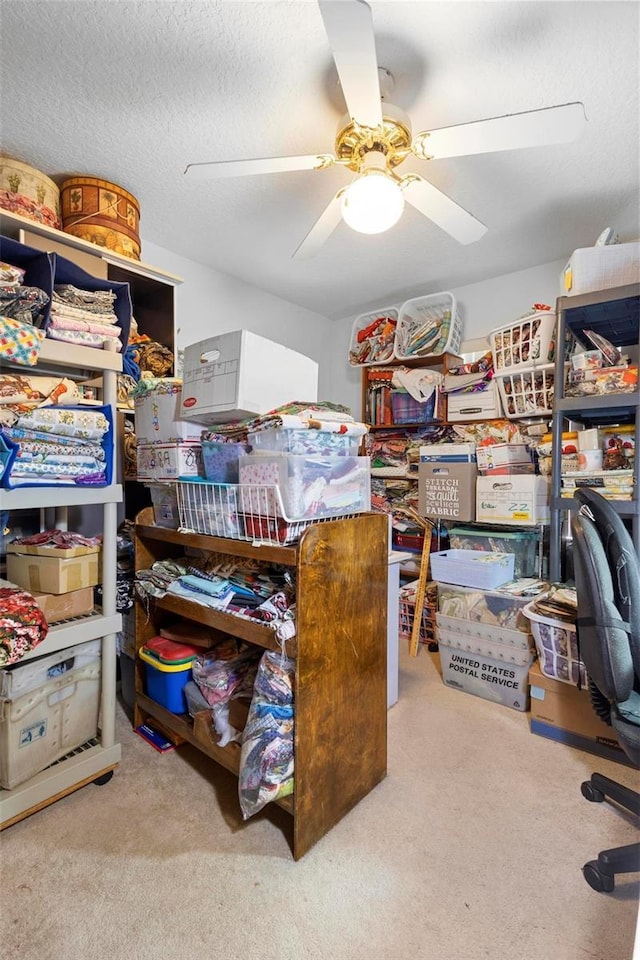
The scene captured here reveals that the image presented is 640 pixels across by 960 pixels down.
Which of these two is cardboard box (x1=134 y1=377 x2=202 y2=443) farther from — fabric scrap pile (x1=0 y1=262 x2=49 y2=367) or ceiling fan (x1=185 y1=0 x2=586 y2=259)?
ceiling fan (x1=185 y1=0 x2=586 y2=259)

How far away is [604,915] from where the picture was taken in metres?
1.08


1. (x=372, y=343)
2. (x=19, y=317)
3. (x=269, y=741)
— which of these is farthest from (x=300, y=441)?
(x=372, y=343)

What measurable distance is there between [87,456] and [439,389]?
7.90 feet

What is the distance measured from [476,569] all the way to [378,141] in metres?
1.94

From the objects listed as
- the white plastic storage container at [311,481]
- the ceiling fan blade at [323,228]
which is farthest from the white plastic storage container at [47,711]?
the ceiling fan blade at [323,228]

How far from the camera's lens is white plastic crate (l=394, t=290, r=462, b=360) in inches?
119

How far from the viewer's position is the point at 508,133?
4.22 ft

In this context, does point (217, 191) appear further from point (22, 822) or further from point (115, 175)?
point (22, 822)

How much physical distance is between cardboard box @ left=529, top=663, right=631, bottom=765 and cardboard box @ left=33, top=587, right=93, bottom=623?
1891 mm

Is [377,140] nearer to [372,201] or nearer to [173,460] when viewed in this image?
[372,201]

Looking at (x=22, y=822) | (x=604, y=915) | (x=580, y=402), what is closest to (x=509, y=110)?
(x=580, y=402)

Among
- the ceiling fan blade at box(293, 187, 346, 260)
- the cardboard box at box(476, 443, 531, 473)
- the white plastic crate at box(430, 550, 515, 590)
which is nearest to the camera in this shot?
the ceiling fan blade at box(293, 187, 346, 260)

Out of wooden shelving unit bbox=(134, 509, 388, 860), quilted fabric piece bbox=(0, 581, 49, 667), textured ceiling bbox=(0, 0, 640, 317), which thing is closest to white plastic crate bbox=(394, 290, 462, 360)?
textured ceiling bbox=(0, 0, 640, 317)

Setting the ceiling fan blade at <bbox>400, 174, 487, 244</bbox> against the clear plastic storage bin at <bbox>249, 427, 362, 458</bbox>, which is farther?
the ceiling fan blade at <bbox>400, 174, 487, 244</bbox>
